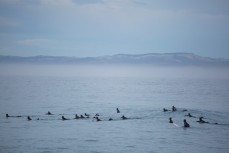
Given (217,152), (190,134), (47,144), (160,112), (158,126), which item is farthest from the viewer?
(160,112)

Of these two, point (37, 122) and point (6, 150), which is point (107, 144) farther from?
point (37, 122)

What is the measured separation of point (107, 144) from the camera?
36.1m

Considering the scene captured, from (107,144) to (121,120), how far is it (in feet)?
51.0

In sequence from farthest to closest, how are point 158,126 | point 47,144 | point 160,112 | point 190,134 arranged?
point 160,112, point 158,126, point 190,134, point 47,144

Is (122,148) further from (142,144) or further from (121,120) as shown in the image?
(121,120)

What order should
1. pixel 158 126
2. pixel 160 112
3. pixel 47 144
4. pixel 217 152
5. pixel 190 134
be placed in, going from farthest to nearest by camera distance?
pixel 160 112, pixel 158 126, pixel 190 134, pixel 47 144, pixel 217 152

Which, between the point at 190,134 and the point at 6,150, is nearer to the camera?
the point at 6,150

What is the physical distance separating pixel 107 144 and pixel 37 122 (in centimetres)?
1721

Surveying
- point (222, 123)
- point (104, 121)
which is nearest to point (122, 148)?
point (104, 121)

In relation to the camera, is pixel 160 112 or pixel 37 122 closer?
pixel 37 122

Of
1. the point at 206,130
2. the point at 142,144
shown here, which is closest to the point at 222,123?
the point at 206,130

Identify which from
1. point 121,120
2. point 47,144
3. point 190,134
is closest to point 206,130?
point 190,134

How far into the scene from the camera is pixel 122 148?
113 ft

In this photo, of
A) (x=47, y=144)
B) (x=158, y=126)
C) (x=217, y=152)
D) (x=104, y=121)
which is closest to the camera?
(x=217, y=152)
